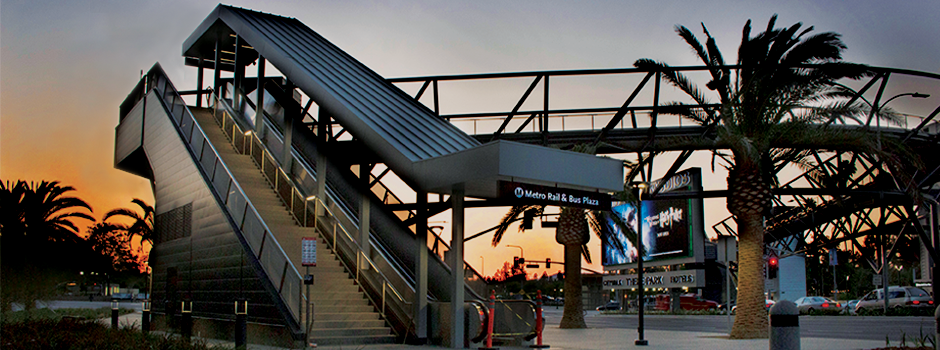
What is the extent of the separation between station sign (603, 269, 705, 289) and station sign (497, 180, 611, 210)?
1920 inches

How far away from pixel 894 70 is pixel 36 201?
33871 millimetres

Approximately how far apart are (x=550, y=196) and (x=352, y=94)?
657cm

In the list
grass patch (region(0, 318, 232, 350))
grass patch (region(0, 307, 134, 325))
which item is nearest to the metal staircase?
grass patch (region(0, 318, 232, 350))

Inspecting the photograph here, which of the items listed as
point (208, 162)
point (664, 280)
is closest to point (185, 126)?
point (208, 162)

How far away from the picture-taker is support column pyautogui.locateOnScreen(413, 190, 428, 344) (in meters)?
15.9

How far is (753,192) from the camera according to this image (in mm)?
19797

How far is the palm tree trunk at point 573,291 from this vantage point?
25.8 metres

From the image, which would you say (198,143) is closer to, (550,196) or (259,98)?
(259,98)

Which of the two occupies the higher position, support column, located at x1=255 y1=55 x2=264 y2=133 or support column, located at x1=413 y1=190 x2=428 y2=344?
support column, located at x1=255 y1=55 x2=264 y2=133

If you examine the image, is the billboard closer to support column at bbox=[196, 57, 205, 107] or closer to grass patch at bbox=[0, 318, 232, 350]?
support column at bbox=[196, 57, 205, 107]

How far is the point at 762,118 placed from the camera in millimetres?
19562

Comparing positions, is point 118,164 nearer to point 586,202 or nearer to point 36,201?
point 36,201

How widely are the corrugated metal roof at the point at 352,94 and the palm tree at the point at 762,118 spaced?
6.87 meters

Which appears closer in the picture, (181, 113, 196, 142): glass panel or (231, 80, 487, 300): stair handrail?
(231, 80, 487, 300): stair handrail
